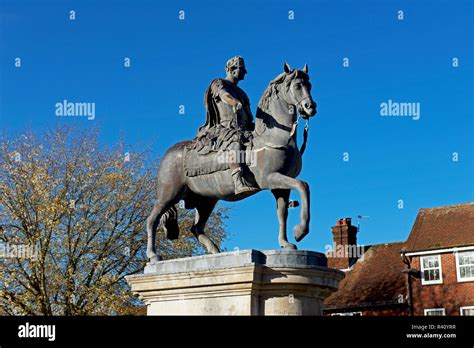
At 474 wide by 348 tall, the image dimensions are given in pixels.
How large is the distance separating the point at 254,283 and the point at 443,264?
28149 millimetres

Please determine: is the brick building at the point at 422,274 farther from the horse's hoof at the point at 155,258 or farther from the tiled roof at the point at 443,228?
the horse's hoof at the point at 155,258

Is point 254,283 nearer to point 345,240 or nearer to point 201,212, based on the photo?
point 201,212

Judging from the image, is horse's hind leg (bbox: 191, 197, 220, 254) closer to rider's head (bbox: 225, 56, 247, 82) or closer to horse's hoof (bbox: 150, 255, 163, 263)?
horse's hoof (bbox: 150, 255, 163, 263)

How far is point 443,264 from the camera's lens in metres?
34.9

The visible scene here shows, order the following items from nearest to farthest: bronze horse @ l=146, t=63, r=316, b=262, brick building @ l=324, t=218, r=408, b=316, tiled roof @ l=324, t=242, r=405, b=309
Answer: bronze horse @ l=146, t=63, r=316, b=262
brick building @ l=324, t=218, r=408, b=316
tiled roof @ l=324, t=242, r=405, b=309

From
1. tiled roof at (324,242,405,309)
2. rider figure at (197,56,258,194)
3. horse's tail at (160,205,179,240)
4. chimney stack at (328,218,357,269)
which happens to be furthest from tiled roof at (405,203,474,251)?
rider figure at (197,56,258,194)

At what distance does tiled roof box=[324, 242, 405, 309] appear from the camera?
120 feet

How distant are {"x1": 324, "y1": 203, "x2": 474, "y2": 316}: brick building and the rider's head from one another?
2616 centimetres

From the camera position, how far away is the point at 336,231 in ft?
138

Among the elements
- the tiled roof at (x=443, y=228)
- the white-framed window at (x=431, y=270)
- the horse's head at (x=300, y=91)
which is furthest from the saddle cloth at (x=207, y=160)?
the white-framed window at (x=431, y=270)

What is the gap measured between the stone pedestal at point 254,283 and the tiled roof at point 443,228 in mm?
26983

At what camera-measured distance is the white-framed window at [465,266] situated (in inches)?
1331
